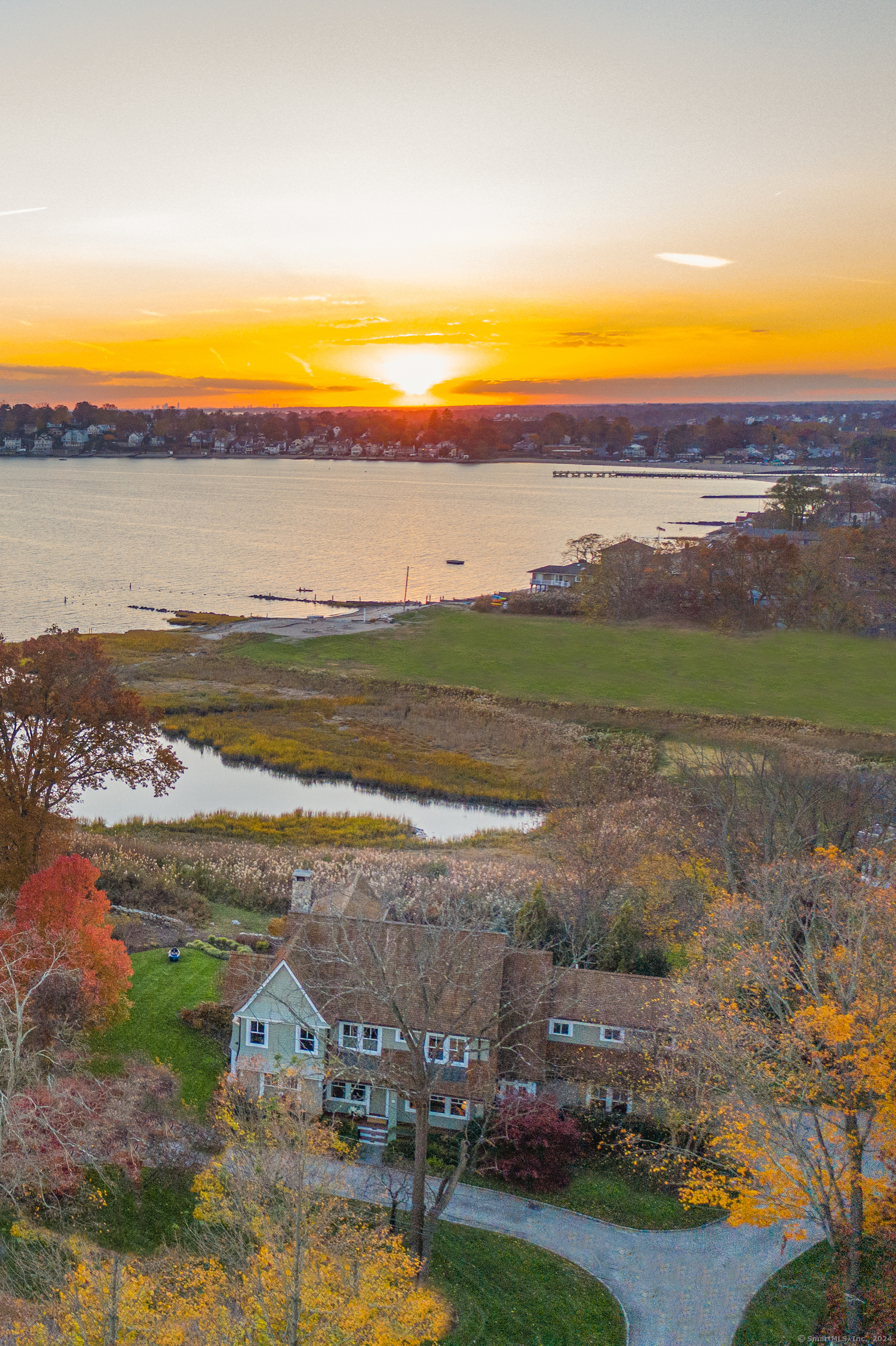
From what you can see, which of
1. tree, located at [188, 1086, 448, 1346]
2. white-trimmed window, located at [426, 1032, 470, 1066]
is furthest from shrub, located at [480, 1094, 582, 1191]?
tree, located at [188, 1086, 448, 1346]

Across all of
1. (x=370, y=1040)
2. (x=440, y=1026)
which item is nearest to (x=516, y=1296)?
(x=440, y=1026)

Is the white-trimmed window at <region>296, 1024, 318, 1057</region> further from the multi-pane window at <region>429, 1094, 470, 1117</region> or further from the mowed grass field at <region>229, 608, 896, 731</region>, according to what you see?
the mowed grass field at <region>229, 608, 896, 731</region>

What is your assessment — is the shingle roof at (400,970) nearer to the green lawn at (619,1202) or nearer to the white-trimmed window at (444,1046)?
the white-trimmed window at (444,1046)

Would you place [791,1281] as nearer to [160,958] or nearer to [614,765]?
[160,958]

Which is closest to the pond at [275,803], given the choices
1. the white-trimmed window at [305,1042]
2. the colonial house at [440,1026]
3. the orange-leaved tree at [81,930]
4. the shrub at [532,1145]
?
the colonial house at [440,1026]

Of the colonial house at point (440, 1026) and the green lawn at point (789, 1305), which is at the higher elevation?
the colonial house at point (440, 1026)

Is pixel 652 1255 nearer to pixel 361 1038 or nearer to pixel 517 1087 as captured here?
pixel 517 1087
